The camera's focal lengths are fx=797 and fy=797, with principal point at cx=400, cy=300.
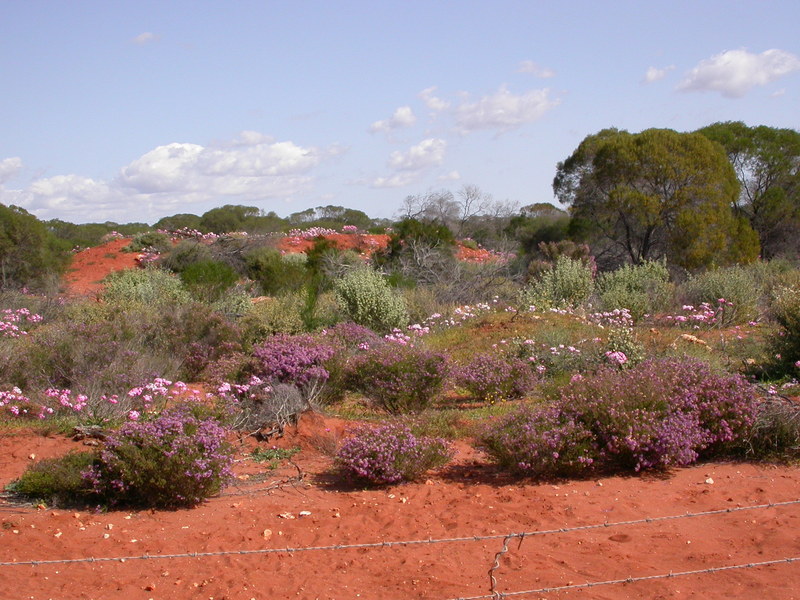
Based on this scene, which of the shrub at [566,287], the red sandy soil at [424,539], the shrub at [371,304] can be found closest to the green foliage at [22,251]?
the shrub at [371,304]

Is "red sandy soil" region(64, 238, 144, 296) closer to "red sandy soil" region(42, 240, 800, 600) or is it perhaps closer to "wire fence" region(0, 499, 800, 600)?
"red sandy soil" region(42, 240, 800, 600)

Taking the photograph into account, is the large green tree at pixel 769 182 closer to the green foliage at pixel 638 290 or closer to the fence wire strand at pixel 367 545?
the green foliage at pixel 638 290

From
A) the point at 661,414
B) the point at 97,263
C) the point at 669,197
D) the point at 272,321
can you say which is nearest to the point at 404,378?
the point at 661,414

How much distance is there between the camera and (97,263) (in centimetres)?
3622

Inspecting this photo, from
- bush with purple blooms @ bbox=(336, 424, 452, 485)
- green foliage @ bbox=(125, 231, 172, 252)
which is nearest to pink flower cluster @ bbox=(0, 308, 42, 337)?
bush with purple blooms @ bbox=(336, 424, 452, 485)

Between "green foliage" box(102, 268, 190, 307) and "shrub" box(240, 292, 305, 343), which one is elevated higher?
"green foliage" box(102, 268, 190, 307)

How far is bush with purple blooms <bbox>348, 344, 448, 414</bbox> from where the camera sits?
10289mm

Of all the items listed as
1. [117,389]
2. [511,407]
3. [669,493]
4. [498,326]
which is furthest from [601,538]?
[498,326]

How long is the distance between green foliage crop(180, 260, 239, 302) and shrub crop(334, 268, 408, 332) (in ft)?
11.9

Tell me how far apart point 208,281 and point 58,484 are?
13722mm

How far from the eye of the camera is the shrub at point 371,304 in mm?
16531

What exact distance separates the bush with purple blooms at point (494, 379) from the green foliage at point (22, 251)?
18.9m

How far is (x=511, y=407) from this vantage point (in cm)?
1037

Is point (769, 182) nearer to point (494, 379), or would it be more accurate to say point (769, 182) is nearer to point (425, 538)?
point (494, 379)
